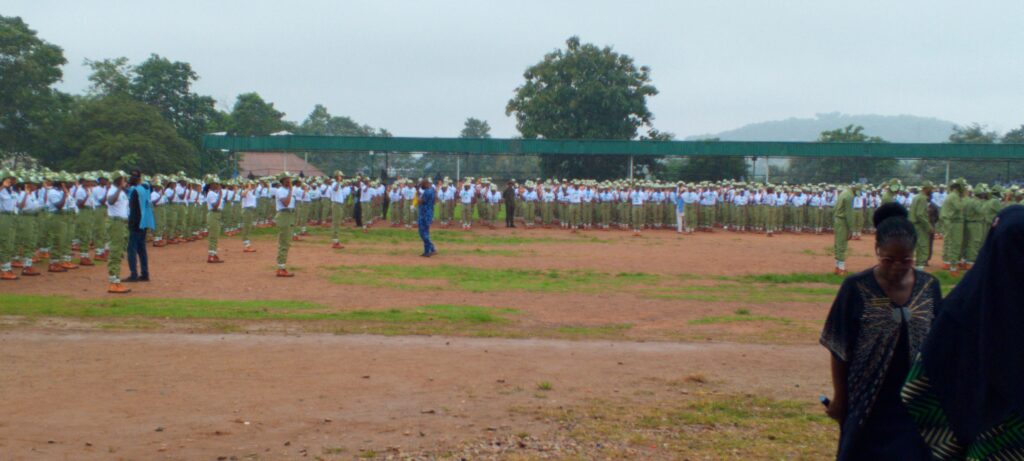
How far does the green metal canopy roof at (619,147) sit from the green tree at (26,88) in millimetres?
9678

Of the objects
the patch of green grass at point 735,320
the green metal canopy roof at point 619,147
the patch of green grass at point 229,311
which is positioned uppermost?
the green metal canopy roof at point 619,147

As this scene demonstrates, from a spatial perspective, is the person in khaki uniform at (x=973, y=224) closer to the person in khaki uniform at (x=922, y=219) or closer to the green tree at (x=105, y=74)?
the person in khaki uniform at (x=922, y=219)

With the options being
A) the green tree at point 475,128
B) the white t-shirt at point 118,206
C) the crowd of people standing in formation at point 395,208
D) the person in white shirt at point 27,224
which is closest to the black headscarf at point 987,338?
the crowd of people standing in formation at point 395,208

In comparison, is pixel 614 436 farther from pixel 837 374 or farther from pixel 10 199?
pixel 10 199

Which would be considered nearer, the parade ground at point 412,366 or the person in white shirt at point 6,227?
the parade ground at point 412,366

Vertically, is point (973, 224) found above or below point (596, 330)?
above

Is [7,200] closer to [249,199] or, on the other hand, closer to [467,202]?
[249,199]

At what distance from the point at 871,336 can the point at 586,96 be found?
56.4m

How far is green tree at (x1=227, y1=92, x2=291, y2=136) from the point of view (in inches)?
2818

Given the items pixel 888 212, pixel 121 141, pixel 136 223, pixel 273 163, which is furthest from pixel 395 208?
pixel 888 212

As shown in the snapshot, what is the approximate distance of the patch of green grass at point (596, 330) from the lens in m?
12.4

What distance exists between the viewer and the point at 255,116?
73188 mm

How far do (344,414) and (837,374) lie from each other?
4604 millimetres

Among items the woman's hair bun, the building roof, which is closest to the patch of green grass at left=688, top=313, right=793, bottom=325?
the woman's hair bun
